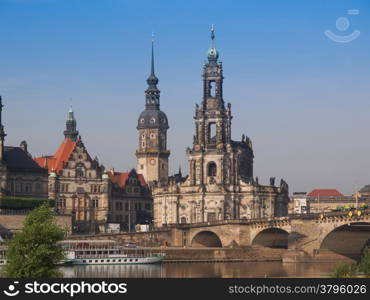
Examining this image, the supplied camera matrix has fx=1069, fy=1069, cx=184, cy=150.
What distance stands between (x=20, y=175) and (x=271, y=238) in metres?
34.8

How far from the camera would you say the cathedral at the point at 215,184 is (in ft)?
486

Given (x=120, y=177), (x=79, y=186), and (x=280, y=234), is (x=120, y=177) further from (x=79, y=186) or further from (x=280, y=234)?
(x=280, y=234)

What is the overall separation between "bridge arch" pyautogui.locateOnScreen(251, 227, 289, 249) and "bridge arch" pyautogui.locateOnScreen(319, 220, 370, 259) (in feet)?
28.9

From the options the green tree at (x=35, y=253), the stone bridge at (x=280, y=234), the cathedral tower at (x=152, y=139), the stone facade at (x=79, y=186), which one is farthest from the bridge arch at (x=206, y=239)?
the green tree at (x=35, y=253)

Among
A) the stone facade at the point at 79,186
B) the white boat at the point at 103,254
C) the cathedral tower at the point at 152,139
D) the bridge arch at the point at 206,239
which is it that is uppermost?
the cathedral tower at the point at 152,139

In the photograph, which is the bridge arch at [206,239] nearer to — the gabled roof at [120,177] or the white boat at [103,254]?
the white boat at [103,254]

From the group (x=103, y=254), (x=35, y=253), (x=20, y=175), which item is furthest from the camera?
(x=20, y=175)

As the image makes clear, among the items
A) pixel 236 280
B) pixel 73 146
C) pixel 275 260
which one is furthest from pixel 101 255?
pixel 236 280

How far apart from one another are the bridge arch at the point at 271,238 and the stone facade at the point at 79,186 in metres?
26.7

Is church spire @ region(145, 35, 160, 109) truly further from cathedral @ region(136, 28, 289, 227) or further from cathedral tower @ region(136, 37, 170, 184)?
cathedral @ region(136, 28, 289, 227)

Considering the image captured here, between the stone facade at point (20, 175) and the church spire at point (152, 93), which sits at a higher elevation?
the church spire at point (152, 93)

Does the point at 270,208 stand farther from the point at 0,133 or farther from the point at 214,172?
the point at 0,133

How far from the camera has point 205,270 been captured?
340ft

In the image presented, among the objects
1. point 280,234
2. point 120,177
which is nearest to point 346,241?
point 280,234
